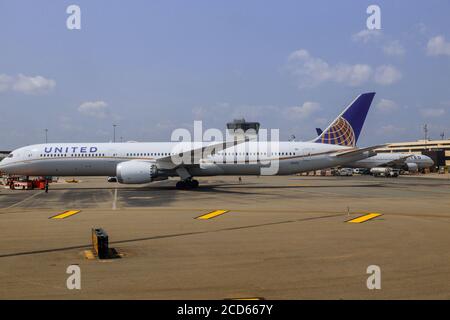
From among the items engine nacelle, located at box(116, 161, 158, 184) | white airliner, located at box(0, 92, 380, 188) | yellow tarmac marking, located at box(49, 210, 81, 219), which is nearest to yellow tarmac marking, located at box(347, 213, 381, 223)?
yellow tarmac marking, located at box(49, 210, 81, 219)

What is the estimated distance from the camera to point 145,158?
126ft

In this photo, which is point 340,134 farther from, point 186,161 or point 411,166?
point 411,166

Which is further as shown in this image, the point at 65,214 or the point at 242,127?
the point at 242,127

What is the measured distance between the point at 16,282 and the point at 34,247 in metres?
3.81

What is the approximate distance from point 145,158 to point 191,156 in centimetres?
476

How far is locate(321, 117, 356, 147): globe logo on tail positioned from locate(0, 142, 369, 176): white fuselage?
1.59 meters

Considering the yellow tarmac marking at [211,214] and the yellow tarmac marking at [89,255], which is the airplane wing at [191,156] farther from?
the yellow tarmac marking at [89,255]

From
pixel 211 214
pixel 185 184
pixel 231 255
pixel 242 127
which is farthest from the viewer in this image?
pixel 242 127

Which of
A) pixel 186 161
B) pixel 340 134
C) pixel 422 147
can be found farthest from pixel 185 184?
pixel 422 147

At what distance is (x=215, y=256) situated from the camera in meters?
10.8

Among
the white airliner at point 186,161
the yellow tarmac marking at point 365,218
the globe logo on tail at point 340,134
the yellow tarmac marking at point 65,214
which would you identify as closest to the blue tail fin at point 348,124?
the globe logo on tail at point 340,134

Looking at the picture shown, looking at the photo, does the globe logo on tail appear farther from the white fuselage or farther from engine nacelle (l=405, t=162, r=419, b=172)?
engine nacelle (l=405, t=162, r=419, b=172)

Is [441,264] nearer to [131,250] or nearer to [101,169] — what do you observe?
[131,250]

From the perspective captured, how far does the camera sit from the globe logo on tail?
1623 inches
